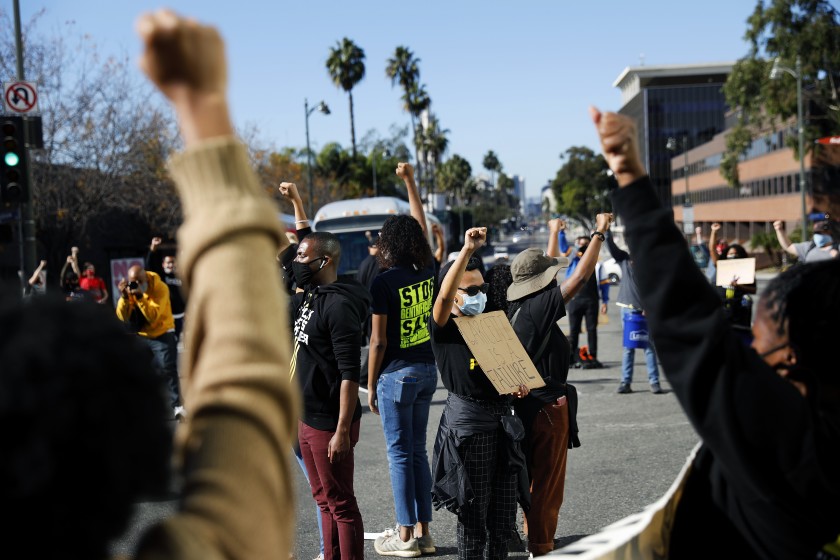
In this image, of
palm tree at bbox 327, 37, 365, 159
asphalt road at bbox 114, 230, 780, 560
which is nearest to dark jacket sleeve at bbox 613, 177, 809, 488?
asphalt road at bbox 114, 230, 780, 560

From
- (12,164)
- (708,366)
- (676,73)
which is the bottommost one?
(708,366)

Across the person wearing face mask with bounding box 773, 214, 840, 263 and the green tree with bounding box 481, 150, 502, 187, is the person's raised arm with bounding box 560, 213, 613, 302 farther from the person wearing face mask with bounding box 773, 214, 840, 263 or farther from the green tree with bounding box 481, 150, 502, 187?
the green tree with bounding box 481, 150, 502, 187

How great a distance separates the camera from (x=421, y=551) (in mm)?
5883

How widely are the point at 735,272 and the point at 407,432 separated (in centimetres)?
462

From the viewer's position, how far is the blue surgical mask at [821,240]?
10623 mm

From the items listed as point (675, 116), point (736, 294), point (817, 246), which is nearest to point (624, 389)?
point (817, 246)

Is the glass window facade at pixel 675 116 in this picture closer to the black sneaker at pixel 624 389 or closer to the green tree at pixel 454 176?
the green tree at pixel 454 176

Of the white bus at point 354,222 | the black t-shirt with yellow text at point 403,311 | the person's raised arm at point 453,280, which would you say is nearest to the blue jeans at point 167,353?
the black t-shirt with yellow text at point 403,311

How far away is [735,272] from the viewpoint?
9031mm

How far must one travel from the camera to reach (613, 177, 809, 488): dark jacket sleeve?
5.47ft

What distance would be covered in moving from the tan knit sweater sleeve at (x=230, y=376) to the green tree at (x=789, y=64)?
43.7 m

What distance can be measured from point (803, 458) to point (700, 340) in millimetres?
274

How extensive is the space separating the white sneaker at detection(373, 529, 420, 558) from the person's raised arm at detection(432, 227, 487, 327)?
1.62 meters

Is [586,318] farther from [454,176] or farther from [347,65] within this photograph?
[454,176]
